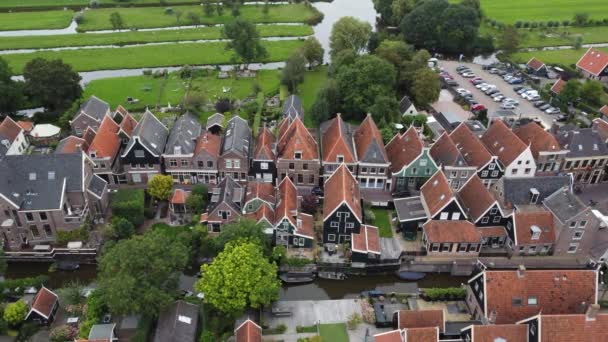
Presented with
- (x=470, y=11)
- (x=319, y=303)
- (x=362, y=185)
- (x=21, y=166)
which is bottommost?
(x=319, y=303)

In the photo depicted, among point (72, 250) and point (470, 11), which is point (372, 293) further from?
point (470, 11)

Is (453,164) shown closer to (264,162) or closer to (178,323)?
(264,162)

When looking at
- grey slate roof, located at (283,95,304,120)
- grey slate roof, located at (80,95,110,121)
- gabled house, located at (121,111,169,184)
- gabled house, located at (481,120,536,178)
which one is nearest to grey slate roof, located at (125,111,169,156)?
gabled house, located at (121,111,169,184)

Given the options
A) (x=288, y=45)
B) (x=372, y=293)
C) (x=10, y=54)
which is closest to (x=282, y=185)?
(x=372, y=293)

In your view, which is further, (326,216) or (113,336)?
(326,216)

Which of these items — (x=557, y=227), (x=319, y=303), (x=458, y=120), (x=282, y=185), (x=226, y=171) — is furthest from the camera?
(x=458, y=120)

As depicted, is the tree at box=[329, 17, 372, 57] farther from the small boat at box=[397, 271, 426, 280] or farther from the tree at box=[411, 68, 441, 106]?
the small boat at box=[397, 271, 426, 280]

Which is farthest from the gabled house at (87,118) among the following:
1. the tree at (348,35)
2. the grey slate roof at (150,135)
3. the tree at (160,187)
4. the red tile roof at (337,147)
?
the tree at (348,35)

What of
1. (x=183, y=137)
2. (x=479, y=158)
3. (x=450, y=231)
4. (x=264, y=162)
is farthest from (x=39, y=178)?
(x=479, y=158)
